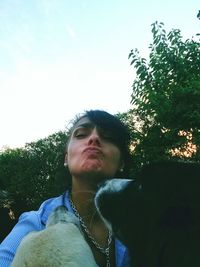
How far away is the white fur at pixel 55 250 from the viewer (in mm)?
1525

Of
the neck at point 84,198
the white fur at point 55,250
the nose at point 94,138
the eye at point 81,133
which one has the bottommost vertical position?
the white fur at point 55,250

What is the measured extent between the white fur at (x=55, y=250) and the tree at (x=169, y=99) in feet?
26.1

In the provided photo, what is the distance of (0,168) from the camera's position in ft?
56.2

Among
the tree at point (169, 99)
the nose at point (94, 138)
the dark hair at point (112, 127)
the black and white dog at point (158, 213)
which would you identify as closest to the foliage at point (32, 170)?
the tree at point (169, 99)

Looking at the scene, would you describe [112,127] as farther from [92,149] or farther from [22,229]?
[22,229]

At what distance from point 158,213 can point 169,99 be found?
857cm

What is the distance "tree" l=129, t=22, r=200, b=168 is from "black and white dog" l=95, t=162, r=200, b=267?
7.13 meters

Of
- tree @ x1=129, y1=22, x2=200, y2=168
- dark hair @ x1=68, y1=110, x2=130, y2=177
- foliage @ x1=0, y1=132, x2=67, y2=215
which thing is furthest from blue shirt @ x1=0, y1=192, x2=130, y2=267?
foliage @ x1=0, y1=132, x2=67, y2=215

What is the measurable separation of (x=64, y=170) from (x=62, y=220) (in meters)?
1.68

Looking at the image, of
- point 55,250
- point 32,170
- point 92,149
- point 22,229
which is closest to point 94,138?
point 92,149

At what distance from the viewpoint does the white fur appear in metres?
1.53

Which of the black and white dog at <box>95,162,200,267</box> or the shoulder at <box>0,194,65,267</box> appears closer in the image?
the black and white dog at <box>95,162,200,267</box>

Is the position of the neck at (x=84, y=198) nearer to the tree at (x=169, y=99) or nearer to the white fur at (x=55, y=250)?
the white fur at (x=55, y=250)

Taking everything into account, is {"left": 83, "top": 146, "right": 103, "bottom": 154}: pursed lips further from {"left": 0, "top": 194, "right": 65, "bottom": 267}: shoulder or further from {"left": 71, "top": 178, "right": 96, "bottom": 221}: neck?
{"left": 0, "top": 194, "right": 65, "bottom": 267}: shoulder
